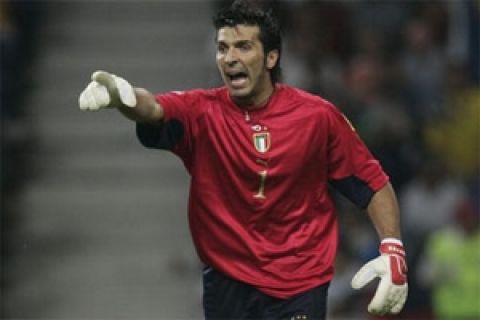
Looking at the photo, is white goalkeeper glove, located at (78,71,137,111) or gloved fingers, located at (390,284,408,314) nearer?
white goalkeeper glove, located at (78,71,137,111)

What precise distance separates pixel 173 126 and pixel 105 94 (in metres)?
0.61

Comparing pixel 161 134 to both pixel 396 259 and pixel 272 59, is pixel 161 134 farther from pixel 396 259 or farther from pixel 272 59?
pixel 396 259

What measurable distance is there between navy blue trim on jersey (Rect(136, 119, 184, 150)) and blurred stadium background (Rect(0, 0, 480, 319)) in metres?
4.49

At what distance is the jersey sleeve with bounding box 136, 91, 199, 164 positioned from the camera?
625 cm

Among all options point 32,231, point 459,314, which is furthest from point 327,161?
point 32,231

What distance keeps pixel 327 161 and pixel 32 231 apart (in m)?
5.92

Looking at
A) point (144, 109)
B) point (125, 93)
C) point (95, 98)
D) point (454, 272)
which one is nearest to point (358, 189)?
point (144, 109)

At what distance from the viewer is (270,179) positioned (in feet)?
21.1

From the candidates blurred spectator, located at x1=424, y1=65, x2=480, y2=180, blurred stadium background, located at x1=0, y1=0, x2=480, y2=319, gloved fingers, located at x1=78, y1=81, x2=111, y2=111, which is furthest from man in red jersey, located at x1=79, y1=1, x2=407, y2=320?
blurred spectator, located at x1=424, y1=65, x2=480, y2=180

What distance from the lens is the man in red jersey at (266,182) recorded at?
6371 millimetres

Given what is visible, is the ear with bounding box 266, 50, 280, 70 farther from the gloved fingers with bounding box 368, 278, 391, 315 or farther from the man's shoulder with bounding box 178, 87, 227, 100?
the gloved fingers with bounding box 368, 278, 391, 315

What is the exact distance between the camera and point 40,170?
12453 millimetres

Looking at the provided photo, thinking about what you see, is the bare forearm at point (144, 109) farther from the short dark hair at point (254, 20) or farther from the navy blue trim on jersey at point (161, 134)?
the short dark hair at point (254, 20)

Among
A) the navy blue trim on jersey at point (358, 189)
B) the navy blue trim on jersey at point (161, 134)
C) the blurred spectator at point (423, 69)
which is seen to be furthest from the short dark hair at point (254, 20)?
the blurred spectator at point (423, 69)
